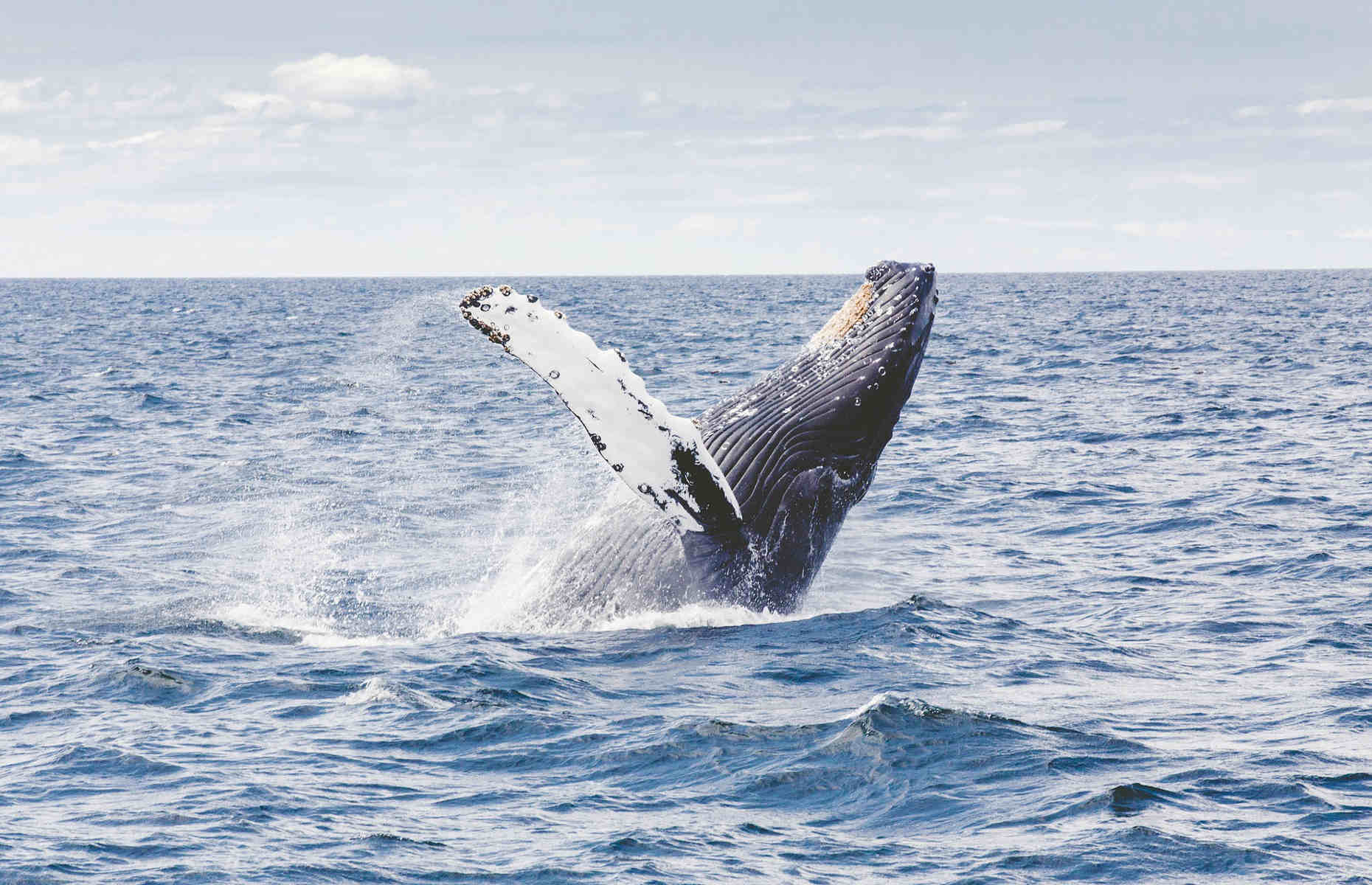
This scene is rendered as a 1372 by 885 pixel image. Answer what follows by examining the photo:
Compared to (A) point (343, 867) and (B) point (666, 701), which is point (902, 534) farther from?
(A) point (343, 867)

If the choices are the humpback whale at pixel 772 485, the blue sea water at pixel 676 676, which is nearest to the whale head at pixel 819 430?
the humpback whale at pixel 772 485

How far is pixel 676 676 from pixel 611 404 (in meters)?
2.16

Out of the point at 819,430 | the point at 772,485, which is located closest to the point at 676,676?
the point at 772,485

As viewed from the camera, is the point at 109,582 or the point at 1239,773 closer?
the point at 1239,773

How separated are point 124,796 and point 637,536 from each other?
12.7ft

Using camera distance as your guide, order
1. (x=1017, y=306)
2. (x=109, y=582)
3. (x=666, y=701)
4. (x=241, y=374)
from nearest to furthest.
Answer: (x=666, y=701) → (x=109, y=582) → (x=241, y=374) → (x=1017, y=306)

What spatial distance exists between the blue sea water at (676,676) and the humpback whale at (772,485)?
1.01ft

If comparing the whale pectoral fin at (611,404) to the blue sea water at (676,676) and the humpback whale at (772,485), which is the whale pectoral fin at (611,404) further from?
the blue sea water at (676,676)

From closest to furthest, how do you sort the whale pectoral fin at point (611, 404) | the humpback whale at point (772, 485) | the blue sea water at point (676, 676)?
1. the blue sea water at point (676, 676)
2. the whale pectoral fin at point (611, 404)
3. the humpback whale at point (772, 485)

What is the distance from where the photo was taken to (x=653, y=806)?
25.3ft

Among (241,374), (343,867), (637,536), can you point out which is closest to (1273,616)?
(637,536)

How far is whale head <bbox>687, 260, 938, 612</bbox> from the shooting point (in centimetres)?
993

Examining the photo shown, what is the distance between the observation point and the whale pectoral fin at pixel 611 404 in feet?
27.1

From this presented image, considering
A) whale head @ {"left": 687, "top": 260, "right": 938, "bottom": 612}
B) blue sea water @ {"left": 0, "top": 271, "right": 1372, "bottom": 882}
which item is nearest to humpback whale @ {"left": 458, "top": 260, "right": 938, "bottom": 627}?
whale head @ {"left": 687, "top": 260, "right": 938, "bottom": 612}
